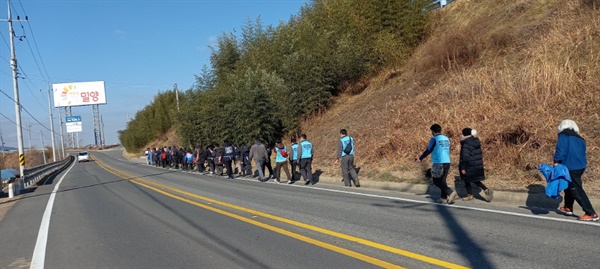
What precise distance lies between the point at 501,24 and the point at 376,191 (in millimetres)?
14737

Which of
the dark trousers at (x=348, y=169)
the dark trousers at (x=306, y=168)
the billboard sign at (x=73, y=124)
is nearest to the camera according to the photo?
the dark trousers at (x=348, y=169)

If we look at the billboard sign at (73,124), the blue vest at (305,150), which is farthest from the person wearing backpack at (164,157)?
the billboard sign at (73,124)

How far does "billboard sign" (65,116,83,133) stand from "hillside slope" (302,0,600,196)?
6956cm

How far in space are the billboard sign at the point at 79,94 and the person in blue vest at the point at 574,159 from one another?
74667 mm

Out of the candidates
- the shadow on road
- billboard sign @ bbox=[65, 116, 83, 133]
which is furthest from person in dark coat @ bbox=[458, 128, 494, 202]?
billboard sign @ bbox=[65, 116, 83, 133]

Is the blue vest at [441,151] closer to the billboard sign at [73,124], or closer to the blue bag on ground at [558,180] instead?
the blue bag on ground at [558,180]

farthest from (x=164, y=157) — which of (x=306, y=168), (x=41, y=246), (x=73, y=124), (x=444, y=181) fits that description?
(x=73, y=124)

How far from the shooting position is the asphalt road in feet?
18.9

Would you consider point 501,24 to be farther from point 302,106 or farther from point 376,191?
point 376,191

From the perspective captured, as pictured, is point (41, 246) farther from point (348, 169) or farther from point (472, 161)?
point (348, 169)

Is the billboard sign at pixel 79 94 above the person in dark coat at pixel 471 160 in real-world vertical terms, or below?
above

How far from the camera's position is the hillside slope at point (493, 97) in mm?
12047

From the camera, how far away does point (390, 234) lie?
711cm

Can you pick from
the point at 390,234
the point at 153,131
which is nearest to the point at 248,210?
the point at 390,234
